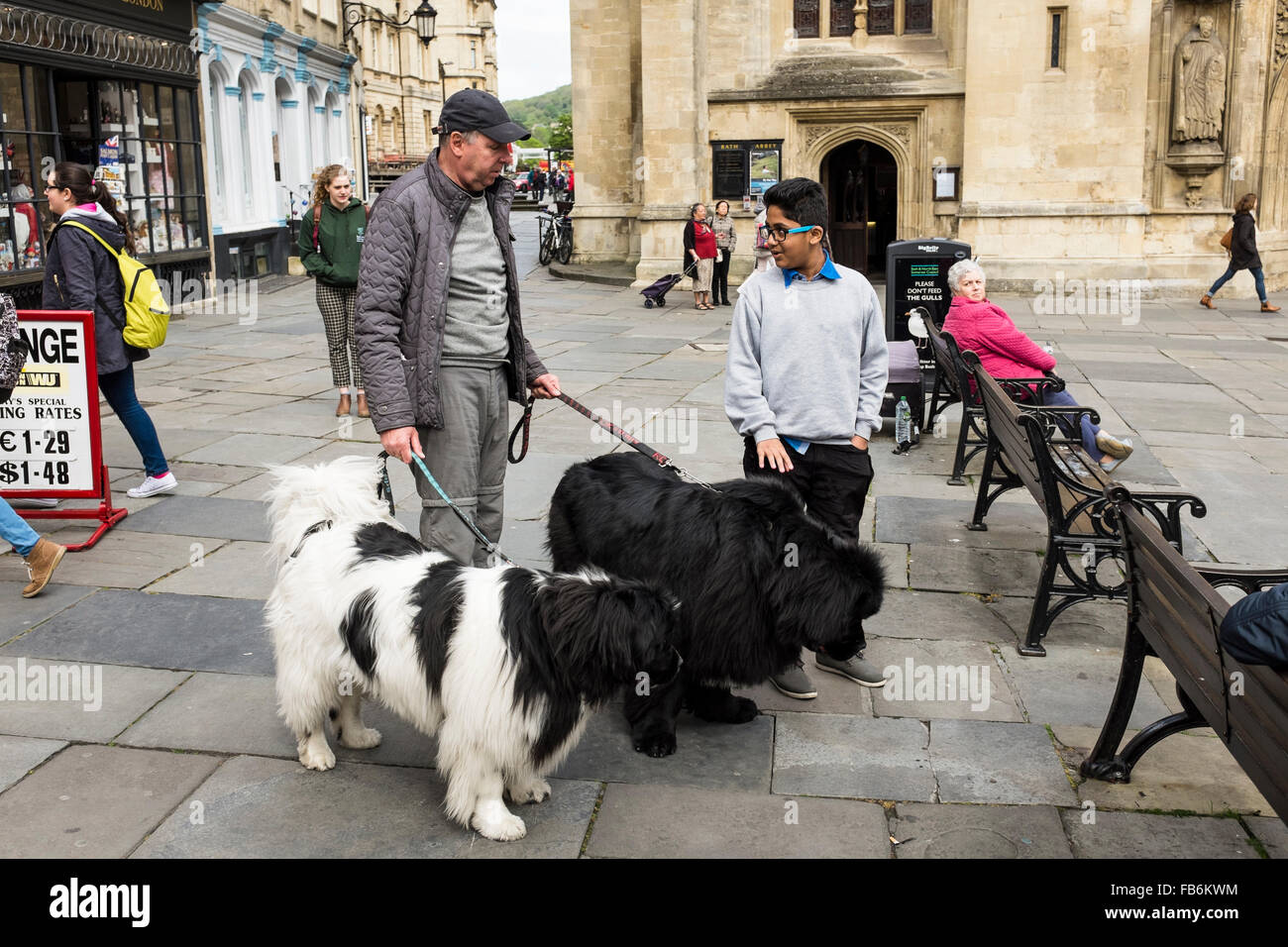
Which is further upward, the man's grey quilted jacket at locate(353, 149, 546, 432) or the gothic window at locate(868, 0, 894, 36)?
the gothic window at locate(868, 0, 894, 36)

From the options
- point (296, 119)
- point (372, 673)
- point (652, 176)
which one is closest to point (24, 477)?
point (372, 673)

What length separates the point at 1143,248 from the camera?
2009cm

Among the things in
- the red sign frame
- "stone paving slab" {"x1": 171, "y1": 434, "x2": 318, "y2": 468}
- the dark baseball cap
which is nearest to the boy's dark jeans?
the dark baseball cap

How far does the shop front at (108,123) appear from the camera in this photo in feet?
45.2

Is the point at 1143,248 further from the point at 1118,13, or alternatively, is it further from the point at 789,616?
the point at 789,616

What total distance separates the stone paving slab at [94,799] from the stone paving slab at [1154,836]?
2686 mm

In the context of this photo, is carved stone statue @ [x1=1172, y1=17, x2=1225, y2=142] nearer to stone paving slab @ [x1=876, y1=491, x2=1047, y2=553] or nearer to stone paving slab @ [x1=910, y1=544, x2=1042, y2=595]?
stone paving slab @ [x1=876, y1=491, x2=1047, y2=553]

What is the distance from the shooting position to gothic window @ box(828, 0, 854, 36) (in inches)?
862

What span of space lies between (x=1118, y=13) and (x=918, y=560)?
55.3 ft

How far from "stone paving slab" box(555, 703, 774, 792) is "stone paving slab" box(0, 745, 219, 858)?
4.10ft

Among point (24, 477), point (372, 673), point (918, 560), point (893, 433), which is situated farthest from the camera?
point (893, 433)

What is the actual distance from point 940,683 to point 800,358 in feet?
4.58

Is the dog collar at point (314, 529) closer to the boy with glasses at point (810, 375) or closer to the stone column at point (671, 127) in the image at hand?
the boy with glasses at point (810, 375)

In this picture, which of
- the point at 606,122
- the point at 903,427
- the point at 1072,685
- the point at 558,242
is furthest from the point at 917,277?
the point at 558,242
